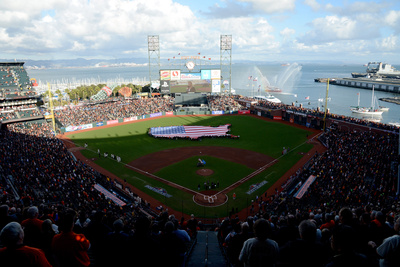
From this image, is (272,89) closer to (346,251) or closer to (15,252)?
(346,251)

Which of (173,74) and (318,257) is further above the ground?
(173,74)

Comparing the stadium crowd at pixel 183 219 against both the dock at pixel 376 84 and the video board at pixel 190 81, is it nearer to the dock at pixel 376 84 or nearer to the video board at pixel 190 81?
the video board at pixel 190 81

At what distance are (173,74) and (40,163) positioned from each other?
47021 mm

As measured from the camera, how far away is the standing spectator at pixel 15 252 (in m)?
3.55

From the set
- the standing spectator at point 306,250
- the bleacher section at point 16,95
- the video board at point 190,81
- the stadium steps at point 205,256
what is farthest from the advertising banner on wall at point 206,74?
the standing spectator at point 306,250

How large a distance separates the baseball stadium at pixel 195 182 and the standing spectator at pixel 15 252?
1.15 m

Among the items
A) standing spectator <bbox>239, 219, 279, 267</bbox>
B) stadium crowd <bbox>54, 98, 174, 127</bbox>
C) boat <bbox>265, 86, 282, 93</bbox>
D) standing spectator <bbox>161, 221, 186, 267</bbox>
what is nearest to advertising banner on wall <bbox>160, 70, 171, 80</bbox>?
stadium crowd <bbox>54, 98, 174, 127</bbox>

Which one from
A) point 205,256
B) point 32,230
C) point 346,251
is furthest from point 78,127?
point 346,251

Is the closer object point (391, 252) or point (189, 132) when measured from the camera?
point (391, 252)

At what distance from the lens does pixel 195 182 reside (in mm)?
29344

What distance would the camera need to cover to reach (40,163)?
27.4 m

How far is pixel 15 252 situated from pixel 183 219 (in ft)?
36.6

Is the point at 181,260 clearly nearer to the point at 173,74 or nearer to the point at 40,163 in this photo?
the point at 40,163

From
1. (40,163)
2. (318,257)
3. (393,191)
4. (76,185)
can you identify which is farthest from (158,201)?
(318,257)
